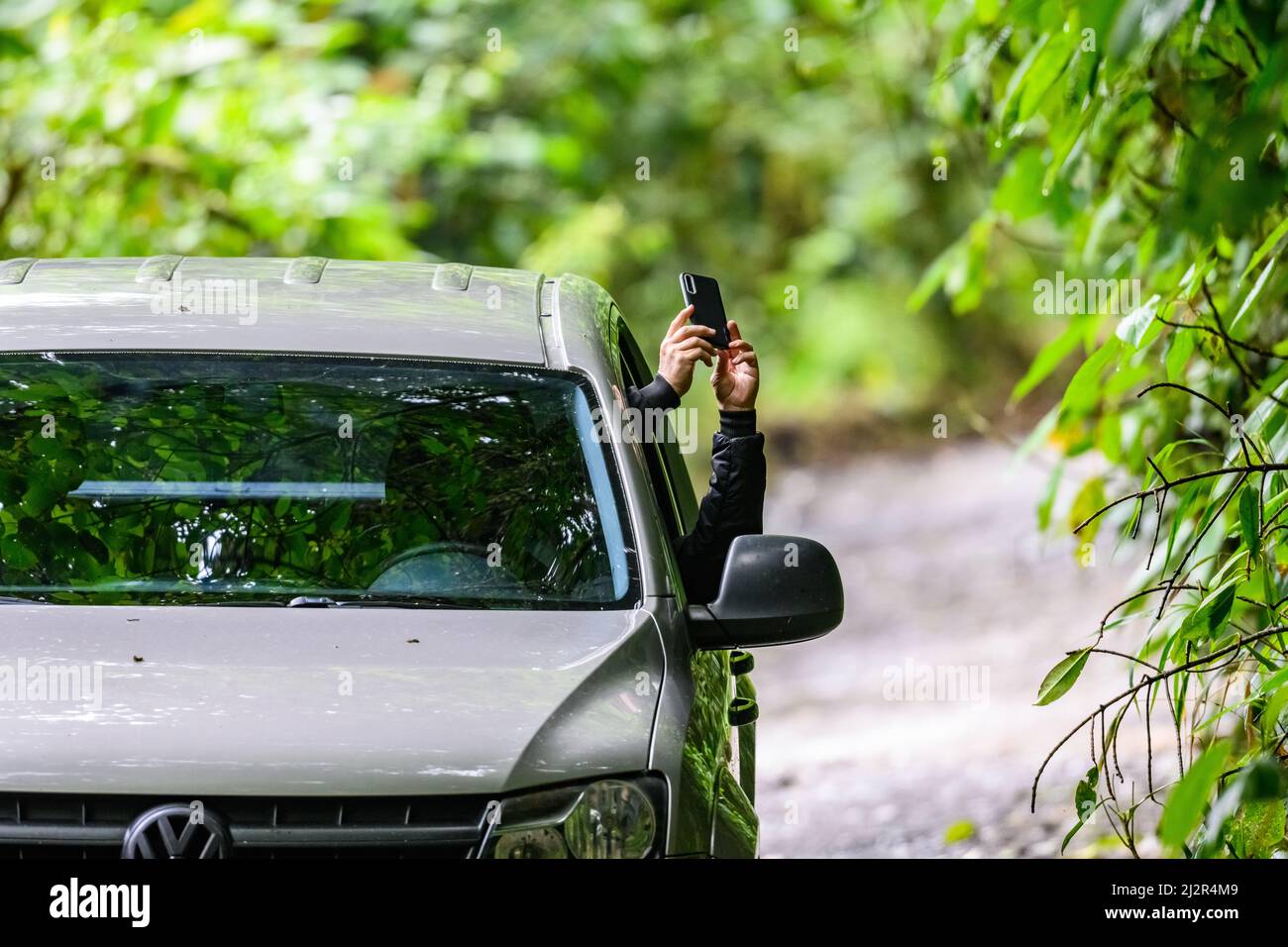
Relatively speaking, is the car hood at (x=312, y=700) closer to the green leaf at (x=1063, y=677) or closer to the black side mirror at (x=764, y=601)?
the black side mirror at (x=764, y=601)

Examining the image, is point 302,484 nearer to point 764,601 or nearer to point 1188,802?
point 764,601

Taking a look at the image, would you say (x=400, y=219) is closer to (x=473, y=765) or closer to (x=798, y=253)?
(x=473, y=765)

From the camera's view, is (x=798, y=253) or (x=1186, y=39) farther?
(x=798, y=253)

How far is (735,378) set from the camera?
3709 mm

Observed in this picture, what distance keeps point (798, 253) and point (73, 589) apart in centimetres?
1748

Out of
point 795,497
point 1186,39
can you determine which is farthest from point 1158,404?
point 795,497

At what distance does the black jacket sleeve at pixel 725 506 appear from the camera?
359 cm

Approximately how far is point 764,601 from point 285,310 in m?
1.28

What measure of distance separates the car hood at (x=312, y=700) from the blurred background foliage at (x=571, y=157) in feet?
9.76

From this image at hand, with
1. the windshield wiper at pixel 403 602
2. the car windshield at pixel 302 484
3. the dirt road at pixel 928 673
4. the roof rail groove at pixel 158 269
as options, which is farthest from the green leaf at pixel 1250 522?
the roof rail groove at pixel 158 269

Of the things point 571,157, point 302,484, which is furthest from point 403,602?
point 571,157

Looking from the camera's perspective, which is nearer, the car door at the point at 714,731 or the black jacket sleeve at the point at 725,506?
the car door at the point at 714,731
